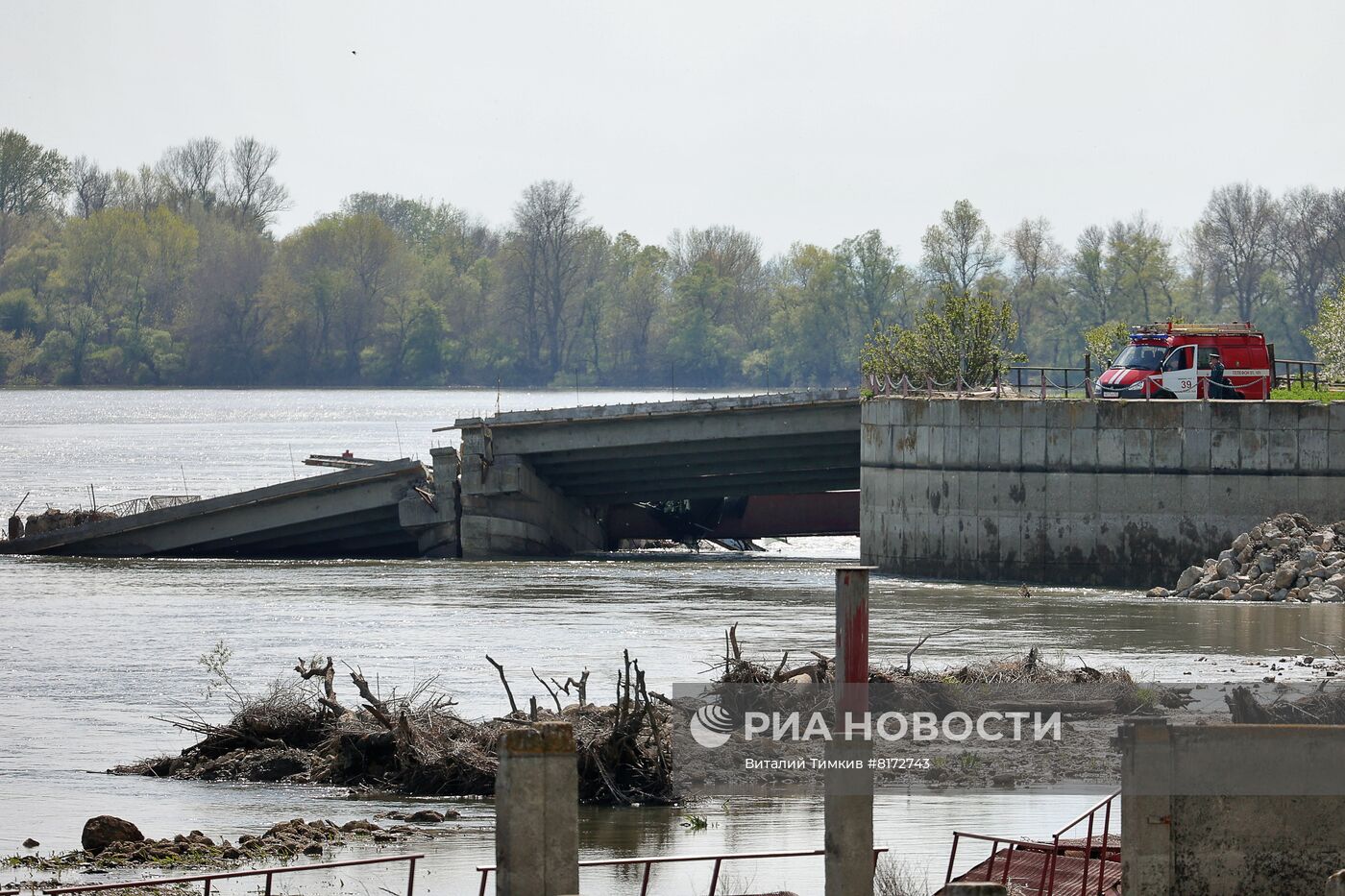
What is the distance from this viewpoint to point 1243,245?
144m

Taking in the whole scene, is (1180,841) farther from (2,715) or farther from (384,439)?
(384,439)

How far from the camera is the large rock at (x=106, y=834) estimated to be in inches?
736

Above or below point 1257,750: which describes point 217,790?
below

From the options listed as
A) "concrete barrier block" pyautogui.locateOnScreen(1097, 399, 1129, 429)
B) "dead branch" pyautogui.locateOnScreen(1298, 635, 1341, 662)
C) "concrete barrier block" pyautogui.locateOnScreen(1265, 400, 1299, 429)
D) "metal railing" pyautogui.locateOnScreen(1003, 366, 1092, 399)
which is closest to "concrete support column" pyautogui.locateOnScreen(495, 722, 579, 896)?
"dead branch" pyautogui.locateOnScreen(1298, 635, 1341, 662)

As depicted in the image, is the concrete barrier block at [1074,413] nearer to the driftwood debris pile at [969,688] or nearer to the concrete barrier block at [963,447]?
the concrete barrier block at [963,447]

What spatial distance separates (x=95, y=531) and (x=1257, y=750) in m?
44.4

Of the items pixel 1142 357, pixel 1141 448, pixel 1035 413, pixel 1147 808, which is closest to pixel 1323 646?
pixel 1141 448

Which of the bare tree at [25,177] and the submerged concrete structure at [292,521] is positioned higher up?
the bare tree at [25,177]

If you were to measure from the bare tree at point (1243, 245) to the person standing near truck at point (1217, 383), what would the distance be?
98706mm

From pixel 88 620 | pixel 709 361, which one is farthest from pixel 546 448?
pixel 709 361

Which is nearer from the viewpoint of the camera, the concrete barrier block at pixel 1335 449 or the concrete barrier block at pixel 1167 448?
the concrete barrier block at pixel 1335 449

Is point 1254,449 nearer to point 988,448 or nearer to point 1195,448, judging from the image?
point 1195,448

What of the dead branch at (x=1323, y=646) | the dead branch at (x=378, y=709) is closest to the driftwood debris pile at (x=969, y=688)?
the dead branch at (x=1323, y=646)

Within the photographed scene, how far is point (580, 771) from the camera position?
20953mm
